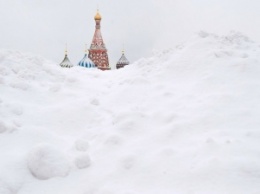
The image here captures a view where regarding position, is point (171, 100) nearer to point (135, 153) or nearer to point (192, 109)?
point (192, 109)

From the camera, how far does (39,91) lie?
18.1 ft

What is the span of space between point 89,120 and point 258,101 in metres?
2.27

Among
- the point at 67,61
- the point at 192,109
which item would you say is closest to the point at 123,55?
the point at 67,61

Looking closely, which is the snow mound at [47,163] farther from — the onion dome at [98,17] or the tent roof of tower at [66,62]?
the onion dome at [98,17]

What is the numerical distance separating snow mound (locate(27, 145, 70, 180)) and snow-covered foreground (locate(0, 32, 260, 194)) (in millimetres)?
10

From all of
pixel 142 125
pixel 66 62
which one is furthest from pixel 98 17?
pixel 142 125

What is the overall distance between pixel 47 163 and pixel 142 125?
134 centimetres

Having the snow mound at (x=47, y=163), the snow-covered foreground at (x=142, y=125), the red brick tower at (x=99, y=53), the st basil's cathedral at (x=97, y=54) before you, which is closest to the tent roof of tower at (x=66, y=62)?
the st basil's cathedral at (x=97, y=54)

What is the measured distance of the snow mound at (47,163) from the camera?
135 inches

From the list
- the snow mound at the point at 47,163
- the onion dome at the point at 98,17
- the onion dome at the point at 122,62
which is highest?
the snow mound at the point at 47,163

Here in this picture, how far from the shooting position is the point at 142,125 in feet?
14.2

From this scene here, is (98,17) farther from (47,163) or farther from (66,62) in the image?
(47,163)

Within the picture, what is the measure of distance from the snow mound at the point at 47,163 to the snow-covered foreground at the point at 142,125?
0.4 inches

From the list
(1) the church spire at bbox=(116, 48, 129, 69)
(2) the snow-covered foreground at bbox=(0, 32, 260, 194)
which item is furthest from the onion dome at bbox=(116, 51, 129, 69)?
(2) the snow-covered foreground at bbox=(0, 32, 260, 194)
